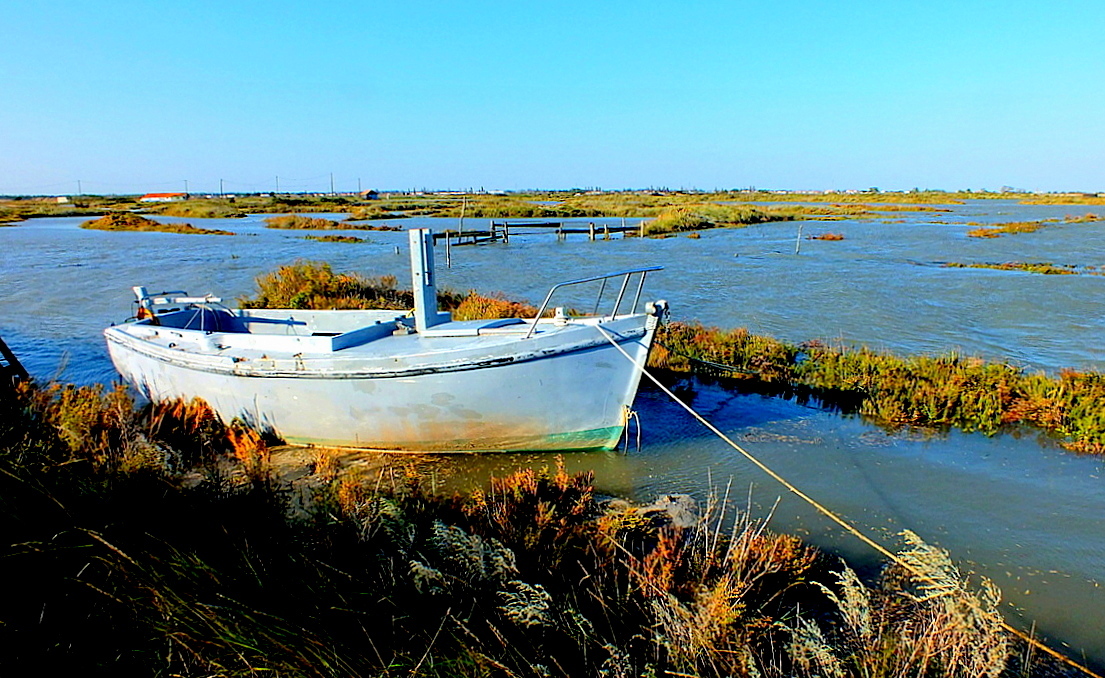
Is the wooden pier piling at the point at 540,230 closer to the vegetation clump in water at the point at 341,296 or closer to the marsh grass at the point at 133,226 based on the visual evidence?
the vegetation clump in water at the point at 341,296

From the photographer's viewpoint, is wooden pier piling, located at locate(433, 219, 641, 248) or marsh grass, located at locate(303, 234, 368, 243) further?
marsh grass, located at locate(303, 234, 368, 243)

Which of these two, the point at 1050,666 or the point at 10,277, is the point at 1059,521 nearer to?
the point at 1050,666

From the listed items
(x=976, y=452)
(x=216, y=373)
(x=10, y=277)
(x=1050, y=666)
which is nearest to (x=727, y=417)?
(x=976, y=452)

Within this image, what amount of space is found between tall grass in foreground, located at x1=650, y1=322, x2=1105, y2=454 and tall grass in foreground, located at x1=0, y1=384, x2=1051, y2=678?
4.32 metres

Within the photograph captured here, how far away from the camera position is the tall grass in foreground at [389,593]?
119 inches

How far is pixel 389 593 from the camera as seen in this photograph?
3578mm

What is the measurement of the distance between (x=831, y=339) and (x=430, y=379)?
31.1ft

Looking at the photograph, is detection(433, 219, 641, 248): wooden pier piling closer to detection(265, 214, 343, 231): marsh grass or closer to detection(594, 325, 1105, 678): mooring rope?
detection(265, 214, 343, 231): marsh grass

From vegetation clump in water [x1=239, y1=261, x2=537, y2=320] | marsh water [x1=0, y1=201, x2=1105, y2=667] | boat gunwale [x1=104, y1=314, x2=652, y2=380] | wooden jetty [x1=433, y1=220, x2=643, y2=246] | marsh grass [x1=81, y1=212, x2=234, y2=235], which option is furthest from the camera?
marsh grass [x1=81, y1=212, x2=234, y2=235]

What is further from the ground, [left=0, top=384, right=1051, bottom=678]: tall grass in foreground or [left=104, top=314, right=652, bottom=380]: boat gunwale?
[left=104, top=314, right=652, bottom=380]: boat gunwale

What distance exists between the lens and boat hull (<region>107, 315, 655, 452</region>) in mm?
Result: 7031

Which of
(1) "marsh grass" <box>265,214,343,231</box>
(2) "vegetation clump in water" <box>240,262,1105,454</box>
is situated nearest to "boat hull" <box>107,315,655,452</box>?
(2) "vegetation clump in water" <box>240,262,1105,454</box>

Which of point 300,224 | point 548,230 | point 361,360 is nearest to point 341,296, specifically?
point 361,360

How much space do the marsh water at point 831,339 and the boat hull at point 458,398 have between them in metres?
0.37
